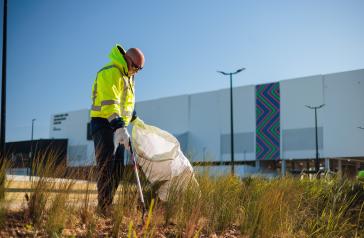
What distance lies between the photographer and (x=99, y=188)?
4.27 meters

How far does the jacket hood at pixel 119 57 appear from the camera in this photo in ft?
16.3

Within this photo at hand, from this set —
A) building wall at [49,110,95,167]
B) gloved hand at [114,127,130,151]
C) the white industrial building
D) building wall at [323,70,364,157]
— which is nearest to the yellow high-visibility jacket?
gloved hand at [114,127,130,151]

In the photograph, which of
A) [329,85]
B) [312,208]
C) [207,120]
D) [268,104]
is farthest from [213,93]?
[312,208]

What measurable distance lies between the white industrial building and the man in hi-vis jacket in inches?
1617

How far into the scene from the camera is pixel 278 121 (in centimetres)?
5400

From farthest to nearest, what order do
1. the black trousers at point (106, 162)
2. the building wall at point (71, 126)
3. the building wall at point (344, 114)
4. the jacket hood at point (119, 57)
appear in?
1. the building wall at point (71, 126)
2. the building wall at point (344, 114)
3. the jacket hood at point (119, 57)
4. the black trousers at point (106, 162)

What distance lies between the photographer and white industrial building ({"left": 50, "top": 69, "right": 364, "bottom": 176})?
Answer: 49.9m

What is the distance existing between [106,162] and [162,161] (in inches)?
23.0

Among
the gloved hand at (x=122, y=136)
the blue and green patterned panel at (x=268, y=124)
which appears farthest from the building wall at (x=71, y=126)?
the gloved hand at (x=122, y=136)

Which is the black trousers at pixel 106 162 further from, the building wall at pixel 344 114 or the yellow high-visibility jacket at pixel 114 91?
the building wall at pixel 344 114

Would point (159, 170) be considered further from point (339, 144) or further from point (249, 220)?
point (339, 144)

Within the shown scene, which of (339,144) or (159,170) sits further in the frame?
(339,144)

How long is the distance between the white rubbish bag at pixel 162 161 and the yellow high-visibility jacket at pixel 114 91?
306mm

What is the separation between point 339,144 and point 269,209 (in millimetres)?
48388
